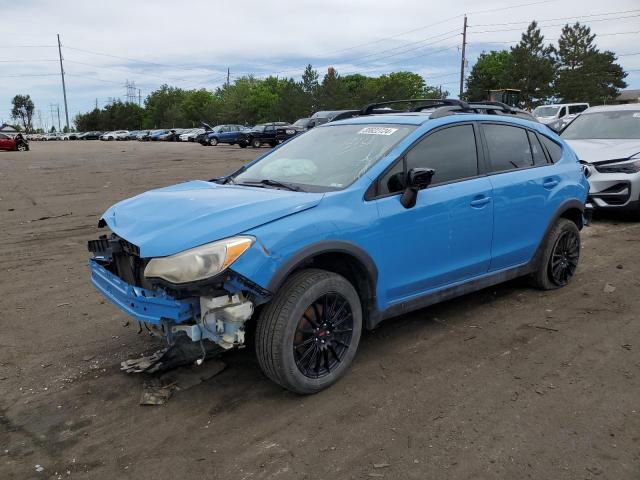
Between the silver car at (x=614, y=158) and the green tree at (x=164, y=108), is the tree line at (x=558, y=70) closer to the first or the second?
the silver car at (x=614, y=158)

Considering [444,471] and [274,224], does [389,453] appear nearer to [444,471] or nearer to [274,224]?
[444,471]

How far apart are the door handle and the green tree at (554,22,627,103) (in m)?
63.4

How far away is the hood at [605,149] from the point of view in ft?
28.4

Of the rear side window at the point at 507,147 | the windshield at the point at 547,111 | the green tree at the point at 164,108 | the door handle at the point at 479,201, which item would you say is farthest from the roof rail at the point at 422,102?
the green tree at the point at 164,108

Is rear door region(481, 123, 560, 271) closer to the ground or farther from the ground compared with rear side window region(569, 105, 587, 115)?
closer to the ground

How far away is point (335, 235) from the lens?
3.46 meters

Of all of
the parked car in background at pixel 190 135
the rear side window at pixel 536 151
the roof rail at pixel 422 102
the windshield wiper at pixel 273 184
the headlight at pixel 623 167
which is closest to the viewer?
the windshield wiper at pixel 273 184

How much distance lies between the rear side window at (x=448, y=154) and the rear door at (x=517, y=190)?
213mm

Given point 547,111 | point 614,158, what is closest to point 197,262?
point 614,158

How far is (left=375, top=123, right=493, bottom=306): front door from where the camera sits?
12.5 ft

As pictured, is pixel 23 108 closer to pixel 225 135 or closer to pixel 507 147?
pixel 225 135

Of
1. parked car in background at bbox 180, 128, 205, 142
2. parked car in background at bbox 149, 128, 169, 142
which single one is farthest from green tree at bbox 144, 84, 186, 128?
parked car in background at bbox 180, 128, 205, 142

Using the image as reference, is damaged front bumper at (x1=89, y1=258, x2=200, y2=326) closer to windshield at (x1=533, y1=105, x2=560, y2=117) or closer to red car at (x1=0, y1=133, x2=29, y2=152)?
windshield at (x1=533, y1=105, x2=560, y2=117)

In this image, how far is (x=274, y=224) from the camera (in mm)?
3260
